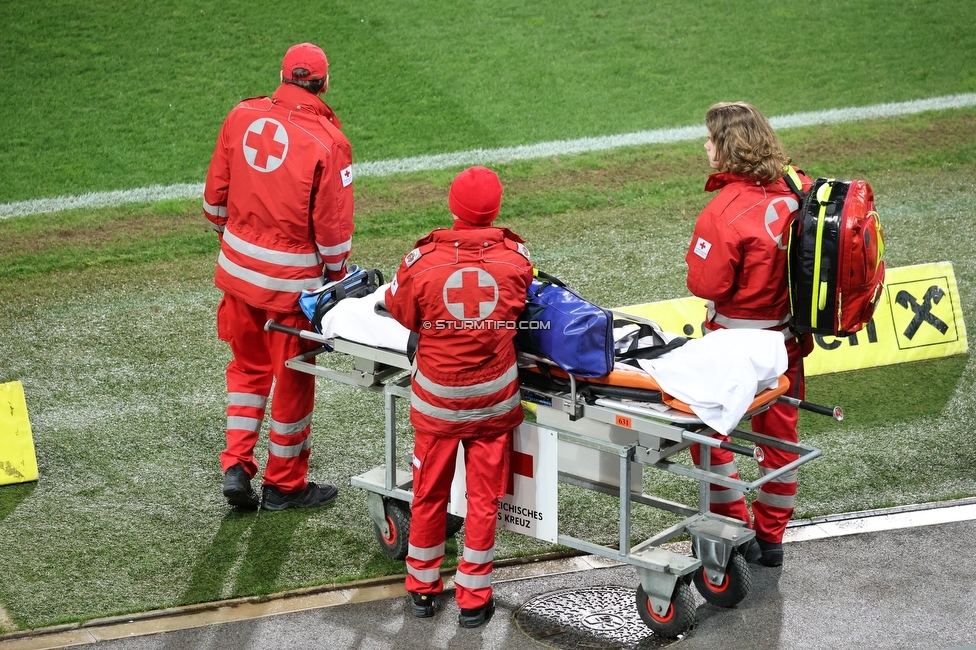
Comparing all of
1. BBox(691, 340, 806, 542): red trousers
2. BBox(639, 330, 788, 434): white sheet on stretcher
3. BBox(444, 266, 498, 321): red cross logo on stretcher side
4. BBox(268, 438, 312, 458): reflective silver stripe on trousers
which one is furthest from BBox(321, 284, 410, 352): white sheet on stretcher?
BBox(691, 340, 806, 542): red trousers

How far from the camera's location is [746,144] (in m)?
5.11

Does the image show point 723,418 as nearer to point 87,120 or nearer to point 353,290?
point 353,290

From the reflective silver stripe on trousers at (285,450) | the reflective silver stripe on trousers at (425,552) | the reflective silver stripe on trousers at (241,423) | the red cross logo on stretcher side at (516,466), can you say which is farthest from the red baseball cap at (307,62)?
the reflective silver stripe on trousers at (425,552)

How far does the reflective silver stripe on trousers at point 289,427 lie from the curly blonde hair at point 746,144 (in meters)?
2.39

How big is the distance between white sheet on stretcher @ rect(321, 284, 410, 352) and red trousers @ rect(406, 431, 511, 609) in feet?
1.66

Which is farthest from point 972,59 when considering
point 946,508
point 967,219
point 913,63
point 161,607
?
point 161,607

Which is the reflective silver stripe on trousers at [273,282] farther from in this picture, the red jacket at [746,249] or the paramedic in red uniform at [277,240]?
the red jacket at [746,249]

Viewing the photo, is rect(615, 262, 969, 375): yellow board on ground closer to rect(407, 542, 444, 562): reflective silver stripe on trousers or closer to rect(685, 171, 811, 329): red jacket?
rect(685, 171, 811, 329): red jacket

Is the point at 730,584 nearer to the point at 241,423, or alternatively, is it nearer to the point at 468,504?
the point at 468,504

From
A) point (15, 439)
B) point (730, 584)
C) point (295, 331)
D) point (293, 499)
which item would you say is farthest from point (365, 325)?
point (15, 439)

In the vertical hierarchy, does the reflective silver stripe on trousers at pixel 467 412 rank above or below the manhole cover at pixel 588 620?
above

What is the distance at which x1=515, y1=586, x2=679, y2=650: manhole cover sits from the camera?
5.06 meters

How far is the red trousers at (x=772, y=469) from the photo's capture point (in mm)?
5387

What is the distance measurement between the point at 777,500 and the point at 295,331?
2.31 meters
